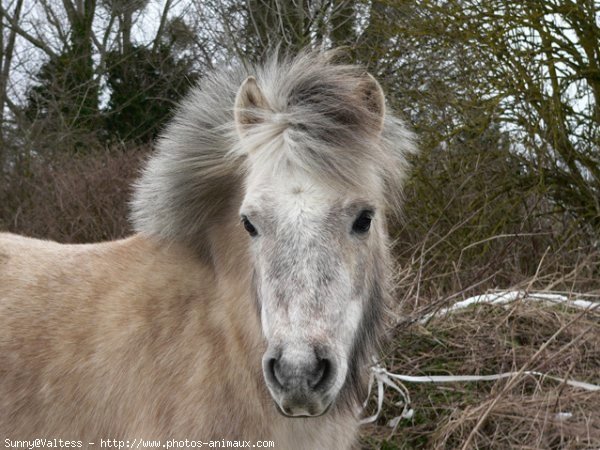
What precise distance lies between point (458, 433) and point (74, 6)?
65.6ft

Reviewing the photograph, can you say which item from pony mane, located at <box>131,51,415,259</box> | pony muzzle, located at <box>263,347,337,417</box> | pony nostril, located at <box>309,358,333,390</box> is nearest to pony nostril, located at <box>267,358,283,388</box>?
pony muzzle, located at <box>263,347,337,417</box>

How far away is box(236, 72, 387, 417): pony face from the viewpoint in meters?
2.38

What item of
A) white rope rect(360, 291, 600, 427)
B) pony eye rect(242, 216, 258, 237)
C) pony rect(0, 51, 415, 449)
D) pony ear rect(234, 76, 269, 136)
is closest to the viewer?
pony rect(0, 51, 415, 449)

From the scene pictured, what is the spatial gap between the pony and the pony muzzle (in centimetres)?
2

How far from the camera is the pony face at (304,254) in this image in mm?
2377

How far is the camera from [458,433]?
356cm

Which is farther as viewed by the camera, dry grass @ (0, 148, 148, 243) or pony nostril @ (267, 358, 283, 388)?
dry grass @ (0, 148, 148, 243)

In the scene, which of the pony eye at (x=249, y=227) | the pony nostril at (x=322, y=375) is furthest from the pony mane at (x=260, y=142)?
the pony nostril at (x=322, y=375)

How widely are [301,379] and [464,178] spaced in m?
5.33

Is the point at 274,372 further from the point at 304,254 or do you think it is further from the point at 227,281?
the point at 227,281

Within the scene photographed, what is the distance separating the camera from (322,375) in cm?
A: 238

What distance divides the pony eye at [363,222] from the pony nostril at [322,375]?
581 mm

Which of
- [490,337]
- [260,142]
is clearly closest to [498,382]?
[490,337]

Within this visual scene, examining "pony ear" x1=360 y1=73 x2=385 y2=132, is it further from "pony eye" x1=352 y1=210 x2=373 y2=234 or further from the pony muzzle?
the pony muzzle
